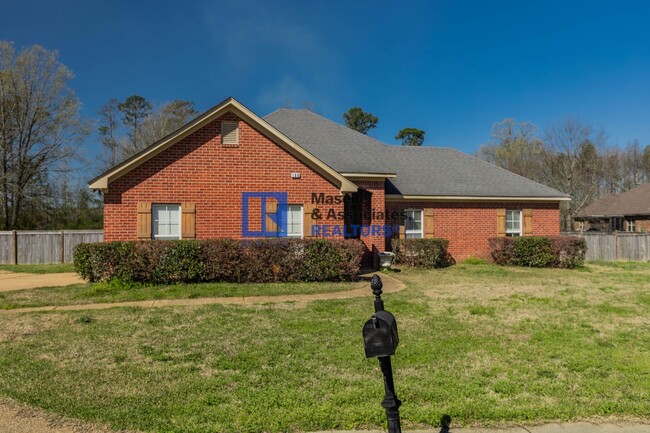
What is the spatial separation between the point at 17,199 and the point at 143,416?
29974 millimetres

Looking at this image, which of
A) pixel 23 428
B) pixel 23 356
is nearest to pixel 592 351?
pixel 23 428

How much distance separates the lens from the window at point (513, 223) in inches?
742

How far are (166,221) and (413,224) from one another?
33.9 ft

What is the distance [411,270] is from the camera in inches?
611

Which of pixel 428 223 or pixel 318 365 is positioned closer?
pixel 318 365

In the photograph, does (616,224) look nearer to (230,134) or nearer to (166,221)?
(230,134)

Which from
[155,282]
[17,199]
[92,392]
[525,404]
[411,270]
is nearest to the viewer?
[525,404]

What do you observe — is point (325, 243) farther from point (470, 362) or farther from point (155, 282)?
point (470, 362)

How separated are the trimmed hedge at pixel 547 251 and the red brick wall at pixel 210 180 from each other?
370 inches

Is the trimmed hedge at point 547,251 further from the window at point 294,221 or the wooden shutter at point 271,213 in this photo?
the wooden shutter at point 271,213

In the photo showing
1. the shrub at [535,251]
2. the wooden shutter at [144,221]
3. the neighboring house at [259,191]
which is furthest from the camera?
the shrub at [535,251]

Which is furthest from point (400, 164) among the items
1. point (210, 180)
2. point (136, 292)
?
point (136, 292)

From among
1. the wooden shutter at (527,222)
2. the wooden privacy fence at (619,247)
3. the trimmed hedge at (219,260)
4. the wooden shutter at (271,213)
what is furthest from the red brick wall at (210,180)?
the wooden privacy fence at (619,247)

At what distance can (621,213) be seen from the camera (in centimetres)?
3406
